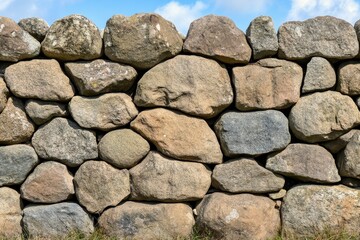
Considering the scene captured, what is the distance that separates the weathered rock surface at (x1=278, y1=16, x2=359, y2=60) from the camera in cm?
366

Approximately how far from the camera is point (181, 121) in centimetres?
371

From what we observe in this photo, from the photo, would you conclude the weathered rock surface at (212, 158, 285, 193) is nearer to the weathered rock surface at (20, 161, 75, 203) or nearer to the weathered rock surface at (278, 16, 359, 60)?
the weathered rock surface at (278, 16, 359, 60)

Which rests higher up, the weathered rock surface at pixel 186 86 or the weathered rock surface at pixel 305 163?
the weathered rock surface at pixel 186 86

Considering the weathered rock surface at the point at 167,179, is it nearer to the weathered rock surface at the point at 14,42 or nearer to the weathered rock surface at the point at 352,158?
the weathered rock surface at the point at 352,158

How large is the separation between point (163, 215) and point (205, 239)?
40 centimetres

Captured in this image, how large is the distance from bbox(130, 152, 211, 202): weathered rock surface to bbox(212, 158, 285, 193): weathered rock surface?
0.55 feet

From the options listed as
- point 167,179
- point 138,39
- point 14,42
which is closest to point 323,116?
point 167,179

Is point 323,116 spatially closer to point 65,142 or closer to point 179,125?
point 179,125

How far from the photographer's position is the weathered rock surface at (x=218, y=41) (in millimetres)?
3662

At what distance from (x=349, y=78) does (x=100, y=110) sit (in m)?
2.08

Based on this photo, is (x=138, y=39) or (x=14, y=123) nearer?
(x=138, y=39)

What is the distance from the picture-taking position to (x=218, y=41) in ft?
12.0

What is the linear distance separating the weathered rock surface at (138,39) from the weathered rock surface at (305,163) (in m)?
1.27

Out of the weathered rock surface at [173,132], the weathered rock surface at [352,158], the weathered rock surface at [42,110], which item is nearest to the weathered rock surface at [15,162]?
the weathered rock surface at [42,110]
